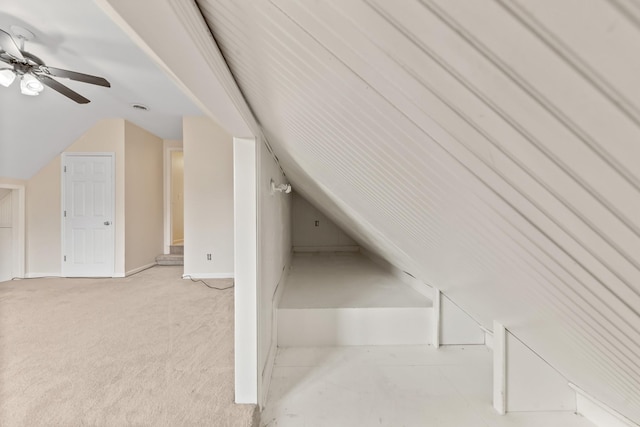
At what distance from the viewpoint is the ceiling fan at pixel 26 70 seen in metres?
1.95

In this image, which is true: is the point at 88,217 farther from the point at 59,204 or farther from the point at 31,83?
the point at 31,83

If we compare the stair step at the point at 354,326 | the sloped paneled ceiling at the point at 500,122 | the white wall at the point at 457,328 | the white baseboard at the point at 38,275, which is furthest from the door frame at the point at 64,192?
the white wall at the point at 457,328

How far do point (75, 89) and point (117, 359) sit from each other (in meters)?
3.08

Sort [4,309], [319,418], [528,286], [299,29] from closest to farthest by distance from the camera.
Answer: [299,29] → [528,286] → [319,418] → [4,309]

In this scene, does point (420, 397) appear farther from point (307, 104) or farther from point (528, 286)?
point (307, 104)

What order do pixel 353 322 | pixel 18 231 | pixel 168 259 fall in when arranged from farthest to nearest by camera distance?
pixel 168 259 → pixel 18 231 → pixel 353 322

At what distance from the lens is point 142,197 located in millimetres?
4402

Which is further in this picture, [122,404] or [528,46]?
[122,404]

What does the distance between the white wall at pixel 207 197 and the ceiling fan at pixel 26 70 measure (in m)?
1.62

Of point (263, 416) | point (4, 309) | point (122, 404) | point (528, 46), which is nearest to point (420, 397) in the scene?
point (263, 416)

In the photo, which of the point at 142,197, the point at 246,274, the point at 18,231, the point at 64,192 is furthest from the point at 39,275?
the point at 246,274

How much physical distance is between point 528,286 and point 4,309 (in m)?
4.50

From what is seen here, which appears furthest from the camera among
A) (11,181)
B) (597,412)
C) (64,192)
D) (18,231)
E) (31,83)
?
(64,192)

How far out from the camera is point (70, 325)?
2391 mm
